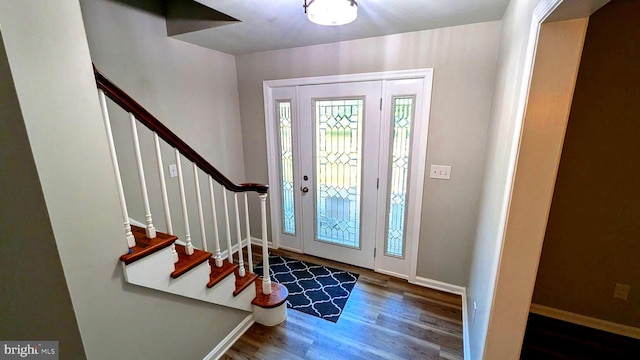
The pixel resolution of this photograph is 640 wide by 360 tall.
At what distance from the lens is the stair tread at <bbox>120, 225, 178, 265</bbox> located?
1.21m

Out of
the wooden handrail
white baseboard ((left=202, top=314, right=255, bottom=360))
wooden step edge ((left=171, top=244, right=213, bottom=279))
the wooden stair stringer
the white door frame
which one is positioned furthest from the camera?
the white door frame

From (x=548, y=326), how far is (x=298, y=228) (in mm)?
2336

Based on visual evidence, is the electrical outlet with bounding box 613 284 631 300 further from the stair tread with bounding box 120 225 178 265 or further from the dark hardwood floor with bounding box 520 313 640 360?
the stair tread with bounding box 120 225 178 265

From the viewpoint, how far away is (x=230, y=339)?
75.8 inches

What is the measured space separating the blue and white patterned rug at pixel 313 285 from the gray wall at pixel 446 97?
0.80m

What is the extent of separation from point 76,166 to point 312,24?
1.73 meters

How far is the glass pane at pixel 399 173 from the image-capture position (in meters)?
2.31

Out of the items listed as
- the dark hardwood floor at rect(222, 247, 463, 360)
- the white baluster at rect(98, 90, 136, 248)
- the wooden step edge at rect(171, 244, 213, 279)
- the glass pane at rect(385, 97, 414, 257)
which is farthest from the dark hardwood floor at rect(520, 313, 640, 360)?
the white baluster at rect(98, 90, 136, 248)

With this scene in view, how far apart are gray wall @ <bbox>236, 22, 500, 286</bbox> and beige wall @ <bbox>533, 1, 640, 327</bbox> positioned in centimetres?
52

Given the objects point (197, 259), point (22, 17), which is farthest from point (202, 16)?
point (197, 259)

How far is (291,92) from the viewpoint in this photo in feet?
8.91

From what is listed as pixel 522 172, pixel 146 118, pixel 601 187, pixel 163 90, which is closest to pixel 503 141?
pixel 522 172

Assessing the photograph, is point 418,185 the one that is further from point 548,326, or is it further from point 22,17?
point 22,17

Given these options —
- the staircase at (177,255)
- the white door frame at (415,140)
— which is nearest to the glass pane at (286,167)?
the white door frame at (415,140)
